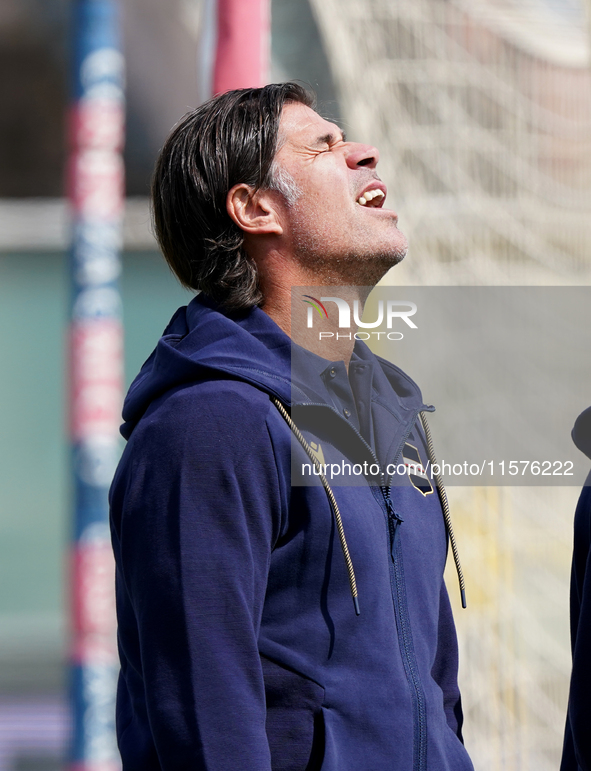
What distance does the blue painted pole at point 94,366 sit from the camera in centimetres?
267

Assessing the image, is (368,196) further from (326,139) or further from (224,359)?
(224,359)

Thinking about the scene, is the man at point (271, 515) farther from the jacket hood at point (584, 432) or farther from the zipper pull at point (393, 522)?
the jacket hood at point (584, 432)

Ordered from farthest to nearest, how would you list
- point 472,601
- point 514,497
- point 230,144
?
1. point 514,497
2. point 472,601
3. point 230,144

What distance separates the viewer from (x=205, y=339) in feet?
3.51

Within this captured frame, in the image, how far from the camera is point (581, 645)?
115 centimetres

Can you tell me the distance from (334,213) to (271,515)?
0.42 meters

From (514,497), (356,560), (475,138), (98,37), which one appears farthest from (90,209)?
(356,560)

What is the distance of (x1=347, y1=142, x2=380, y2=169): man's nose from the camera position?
1.24 metres

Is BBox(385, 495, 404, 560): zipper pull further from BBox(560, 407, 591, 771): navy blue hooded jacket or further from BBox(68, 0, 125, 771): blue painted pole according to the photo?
BBox(68, 0, 125, 771): blue painted pole

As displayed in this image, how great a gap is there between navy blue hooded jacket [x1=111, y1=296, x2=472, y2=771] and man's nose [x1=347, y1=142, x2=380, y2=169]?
29 cm

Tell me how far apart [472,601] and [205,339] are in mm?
2341

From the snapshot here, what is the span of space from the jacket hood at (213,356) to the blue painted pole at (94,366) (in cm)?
164

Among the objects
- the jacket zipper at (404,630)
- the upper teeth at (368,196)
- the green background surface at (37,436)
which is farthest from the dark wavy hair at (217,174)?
the green background surface at (37,436)

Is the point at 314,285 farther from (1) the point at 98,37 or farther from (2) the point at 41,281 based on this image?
(2) the point at 41,281
